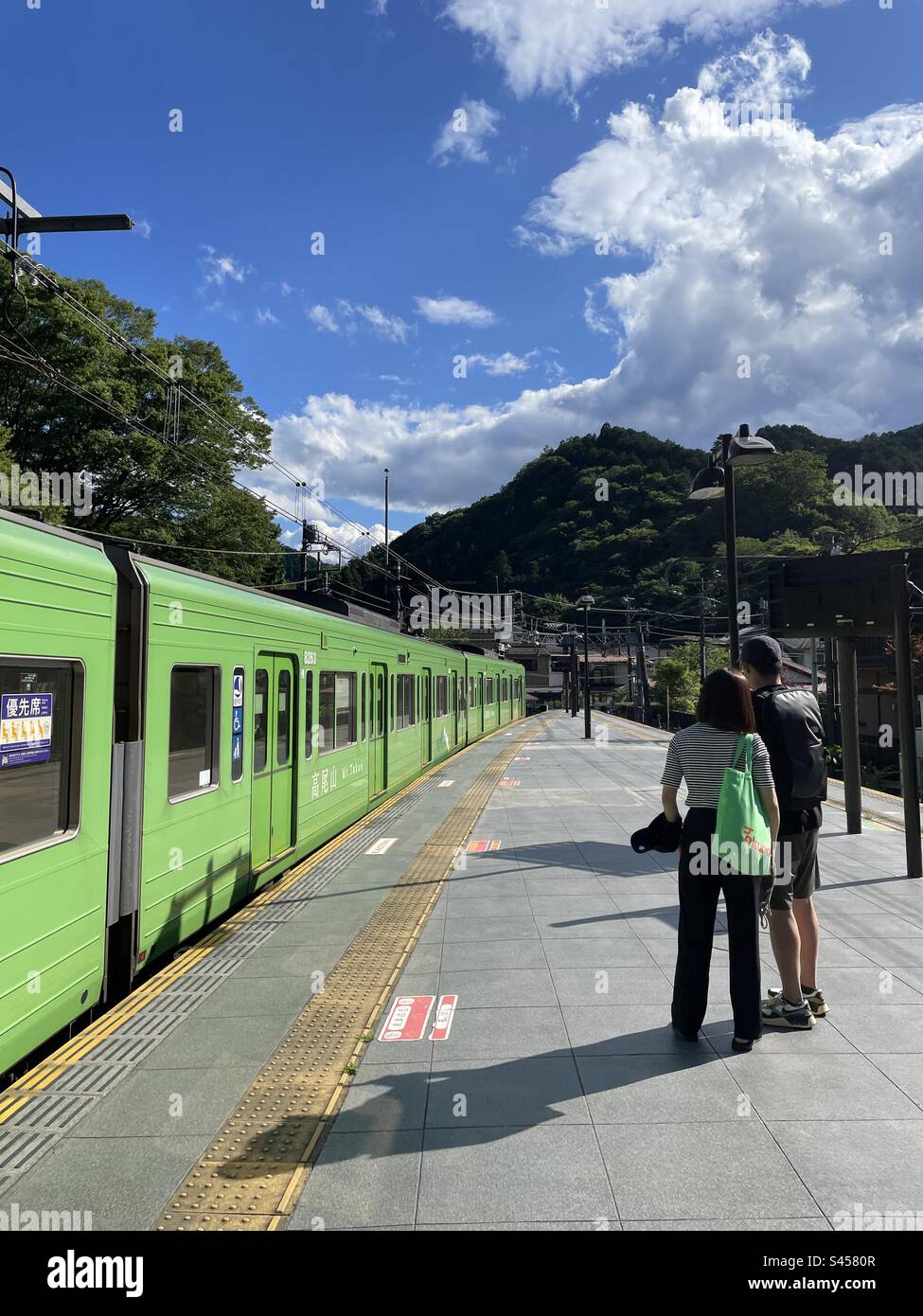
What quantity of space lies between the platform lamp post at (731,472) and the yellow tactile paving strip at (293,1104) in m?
4.57

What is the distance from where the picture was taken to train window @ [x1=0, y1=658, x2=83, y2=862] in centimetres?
332

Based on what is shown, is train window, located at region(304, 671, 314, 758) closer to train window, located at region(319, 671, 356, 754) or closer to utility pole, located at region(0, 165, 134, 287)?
train window, located at region(319, 671, 356, 754)

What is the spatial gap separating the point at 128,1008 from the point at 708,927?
10.1 feet

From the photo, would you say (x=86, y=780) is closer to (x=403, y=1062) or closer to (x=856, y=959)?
(x=403, y=1062)

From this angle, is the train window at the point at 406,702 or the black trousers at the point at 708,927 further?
the train window at the point at 406,702

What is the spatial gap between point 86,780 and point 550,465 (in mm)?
116186

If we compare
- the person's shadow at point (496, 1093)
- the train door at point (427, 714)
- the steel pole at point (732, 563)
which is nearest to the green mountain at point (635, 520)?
the train door at point (427, 714)

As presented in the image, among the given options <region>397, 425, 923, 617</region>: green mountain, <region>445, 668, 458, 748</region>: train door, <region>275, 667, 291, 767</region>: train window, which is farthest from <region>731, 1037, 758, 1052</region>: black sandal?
<region>397, 425, 923, 617</region>: green mountain

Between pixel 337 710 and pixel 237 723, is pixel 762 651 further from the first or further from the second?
pixel 337 710

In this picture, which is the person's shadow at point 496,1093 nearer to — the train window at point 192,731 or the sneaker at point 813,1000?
the sneaker at point 813,1000

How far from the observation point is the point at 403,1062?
141 inches

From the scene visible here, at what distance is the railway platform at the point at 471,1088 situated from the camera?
259 centimetres

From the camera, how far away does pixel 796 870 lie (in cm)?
385
